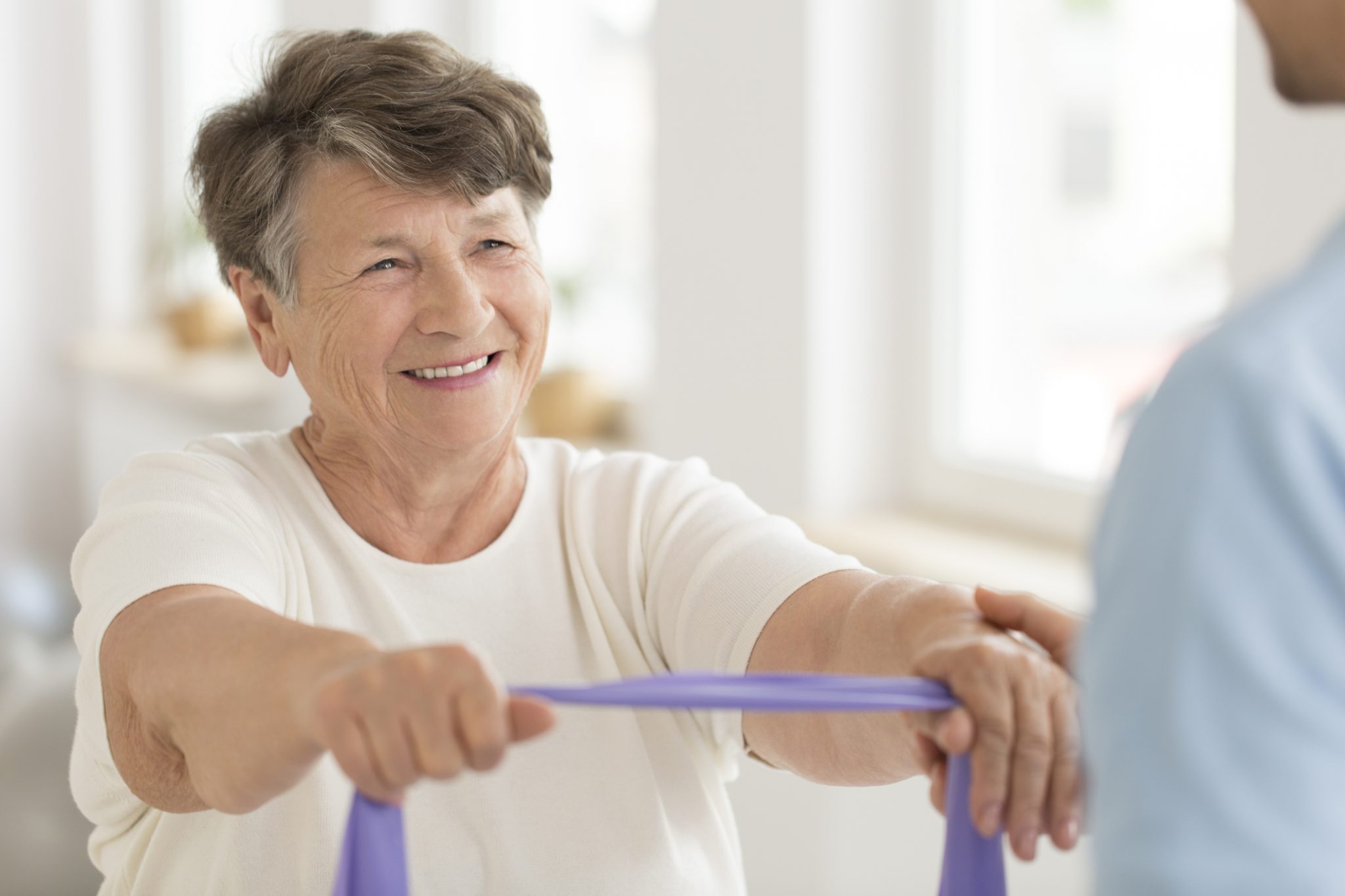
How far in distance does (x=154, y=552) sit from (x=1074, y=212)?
1627mm

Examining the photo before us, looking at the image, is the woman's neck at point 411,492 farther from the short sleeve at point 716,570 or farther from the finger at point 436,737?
the finger at point 436,737

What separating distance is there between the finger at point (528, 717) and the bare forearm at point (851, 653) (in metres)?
0.31

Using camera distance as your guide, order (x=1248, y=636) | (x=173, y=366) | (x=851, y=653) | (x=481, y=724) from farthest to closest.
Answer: (x=173, y=366) → (x=851, y=653) → (x=481, y=724) → (x=1248, y=636)

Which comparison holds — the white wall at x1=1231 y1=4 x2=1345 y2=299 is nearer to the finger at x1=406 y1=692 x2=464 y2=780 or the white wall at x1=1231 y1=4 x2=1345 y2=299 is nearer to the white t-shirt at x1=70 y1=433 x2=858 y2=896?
the white t-shirt at x1=70 y1=433 x2=858 y2=896

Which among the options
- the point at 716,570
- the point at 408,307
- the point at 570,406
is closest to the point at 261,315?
the point at 408,307

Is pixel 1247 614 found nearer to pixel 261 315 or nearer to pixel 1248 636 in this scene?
pixel 1248 636

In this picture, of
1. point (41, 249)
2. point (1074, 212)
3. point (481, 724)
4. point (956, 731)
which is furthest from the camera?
point (41, 249)

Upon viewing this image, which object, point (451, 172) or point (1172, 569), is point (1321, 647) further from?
point (451, 172)

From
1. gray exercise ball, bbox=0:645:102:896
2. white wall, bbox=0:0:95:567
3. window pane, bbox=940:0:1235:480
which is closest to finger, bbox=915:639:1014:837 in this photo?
gray exercise ball, bbox=0:645:102:896

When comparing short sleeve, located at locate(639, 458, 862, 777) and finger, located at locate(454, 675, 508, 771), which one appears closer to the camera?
finger, located at locate(454, 675, 508, 771)

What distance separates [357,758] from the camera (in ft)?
2.19

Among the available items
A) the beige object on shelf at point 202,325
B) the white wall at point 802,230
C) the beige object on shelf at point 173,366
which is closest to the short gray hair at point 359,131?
the white wall at point 802,230

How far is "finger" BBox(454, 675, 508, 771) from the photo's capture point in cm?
64

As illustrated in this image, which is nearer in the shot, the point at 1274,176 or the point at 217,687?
the point at 217,687
